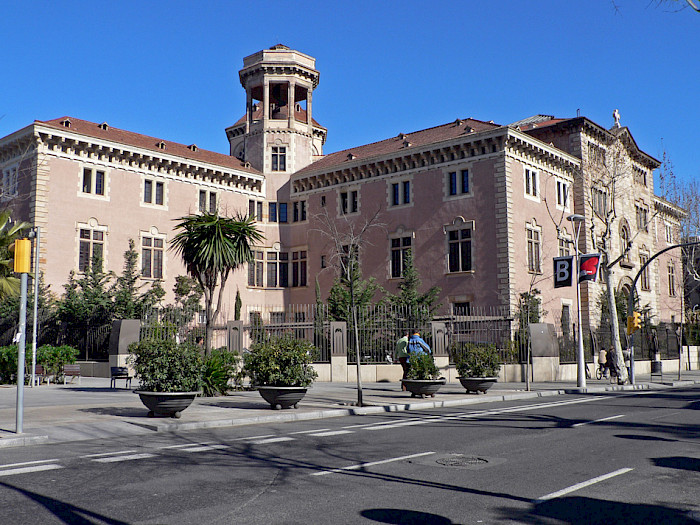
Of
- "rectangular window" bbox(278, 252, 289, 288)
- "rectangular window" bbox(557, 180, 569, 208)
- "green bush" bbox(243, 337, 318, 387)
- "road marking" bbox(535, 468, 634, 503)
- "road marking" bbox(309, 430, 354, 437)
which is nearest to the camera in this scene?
"road marking" bbox(535, 468, 634, 503)

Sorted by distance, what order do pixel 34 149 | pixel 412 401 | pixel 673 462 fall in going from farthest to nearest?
pixel 34 149 → pixel 412 401 → pixel 673 462

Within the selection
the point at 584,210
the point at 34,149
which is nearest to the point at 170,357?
the point at 34,149

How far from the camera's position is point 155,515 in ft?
19.4

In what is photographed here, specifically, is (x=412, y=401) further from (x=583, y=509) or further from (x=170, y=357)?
(x=583, y=509)

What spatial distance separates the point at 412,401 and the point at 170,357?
23.2 ft

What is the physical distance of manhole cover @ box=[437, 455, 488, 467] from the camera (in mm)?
8516

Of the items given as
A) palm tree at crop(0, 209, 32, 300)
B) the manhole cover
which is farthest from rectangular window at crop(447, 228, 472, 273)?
the manhole cover

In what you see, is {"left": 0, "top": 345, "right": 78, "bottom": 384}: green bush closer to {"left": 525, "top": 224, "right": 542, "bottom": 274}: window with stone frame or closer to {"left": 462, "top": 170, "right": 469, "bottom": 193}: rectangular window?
{"left": 462, "top": 170, "right": 469, "bottom": 193}: rectangular window

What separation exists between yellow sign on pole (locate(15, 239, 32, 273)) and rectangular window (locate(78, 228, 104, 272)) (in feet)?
87.1

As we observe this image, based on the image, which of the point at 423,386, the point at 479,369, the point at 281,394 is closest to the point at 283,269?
the point at 479,369

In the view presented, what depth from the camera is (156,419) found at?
13523 mm

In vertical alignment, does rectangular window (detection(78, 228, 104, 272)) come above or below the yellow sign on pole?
above

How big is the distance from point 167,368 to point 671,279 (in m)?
55.4

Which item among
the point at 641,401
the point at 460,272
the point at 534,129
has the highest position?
the point at 534,129
